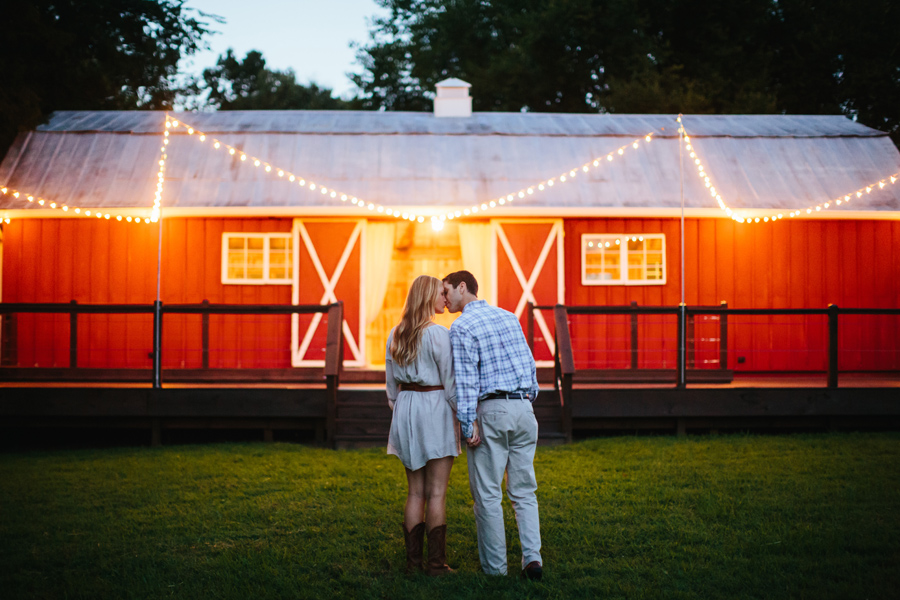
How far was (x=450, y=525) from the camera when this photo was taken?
5.20 meters

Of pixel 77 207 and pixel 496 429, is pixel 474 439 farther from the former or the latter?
pixel 77 207

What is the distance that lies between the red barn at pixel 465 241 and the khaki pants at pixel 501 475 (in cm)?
643

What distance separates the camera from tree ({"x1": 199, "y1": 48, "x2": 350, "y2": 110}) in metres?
34.7

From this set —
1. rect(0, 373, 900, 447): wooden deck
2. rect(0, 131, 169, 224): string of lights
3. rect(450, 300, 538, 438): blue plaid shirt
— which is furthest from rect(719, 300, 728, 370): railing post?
rect(0, 131, 169, 224): string of lights

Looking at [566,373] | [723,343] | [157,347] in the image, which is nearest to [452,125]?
[723,343]

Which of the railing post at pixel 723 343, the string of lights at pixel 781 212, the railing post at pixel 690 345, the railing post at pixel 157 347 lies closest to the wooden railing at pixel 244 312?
the railing post at pixel 157 347

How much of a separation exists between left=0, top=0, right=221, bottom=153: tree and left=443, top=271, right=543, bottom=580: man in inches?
392

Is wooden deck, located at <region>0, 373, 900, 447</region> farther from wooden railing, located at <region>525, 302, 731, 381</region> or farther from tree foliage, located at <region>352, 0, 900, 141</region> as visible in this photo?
tree foliage, located at <region>352, 0, 900, 141</region>

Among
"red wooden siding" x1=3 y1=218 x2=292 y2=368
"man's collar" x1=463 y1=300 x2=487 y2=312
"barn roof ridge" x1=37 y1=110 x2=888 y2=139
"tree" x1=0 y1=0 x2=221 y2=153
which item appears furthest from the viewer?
"barn roof ridge" x1=37 y1=110 x2=888 y2=139

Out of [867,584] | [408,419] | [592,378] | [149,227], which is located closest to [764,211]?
[592,378]

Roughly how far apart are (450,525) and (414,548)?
38.4 inches

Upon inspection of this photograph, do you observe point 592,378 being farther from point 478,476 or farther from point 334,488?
point 478,476

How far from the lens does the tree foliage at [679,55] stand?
2122 cm

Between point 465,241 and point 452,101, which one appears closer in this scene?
point 465,241
